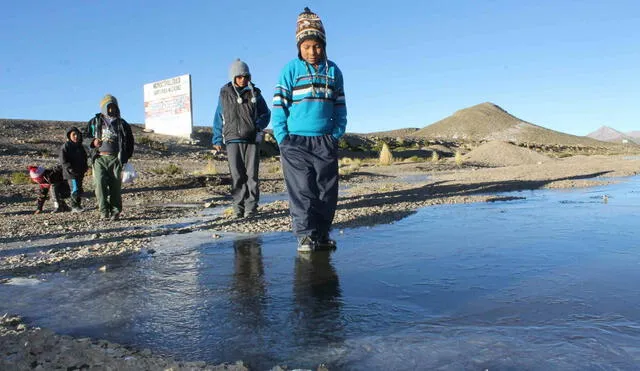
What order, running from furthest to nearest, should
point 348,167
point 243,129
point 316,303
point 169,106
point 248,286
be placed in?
1. point 169,106
2. point 348,167
3. point 243,129
4. point 248,286
5. point 316,303

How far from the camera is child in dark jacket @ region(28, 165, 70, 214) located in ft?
28.2

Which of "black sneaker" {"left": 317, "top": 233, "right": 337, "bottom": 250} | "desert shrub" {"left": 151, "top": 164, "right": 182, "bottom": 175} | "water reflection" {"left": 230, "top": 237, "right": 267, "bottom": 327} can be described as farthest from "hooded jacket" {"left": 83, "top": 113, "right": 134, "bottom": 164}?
"desert shrub" {"left": 151, "top": 164, "right": 182, "bottom": 175}

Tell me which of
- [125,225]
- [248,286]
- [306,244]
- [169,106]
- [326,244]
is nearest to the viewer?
[248,286]

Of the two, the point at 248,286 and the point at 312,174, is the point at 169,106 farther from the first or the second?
the point at 248,286

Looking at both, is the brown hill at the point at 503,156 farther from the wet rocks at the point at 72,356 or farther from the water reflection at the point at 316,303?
the wet rocks at the point at 72,356

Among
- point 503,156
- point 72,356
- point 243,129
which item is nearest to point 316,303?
point 72,356

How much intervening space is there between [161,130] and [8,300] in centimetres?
3160

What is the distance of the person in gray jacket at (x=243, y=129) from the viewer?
22.5 ft

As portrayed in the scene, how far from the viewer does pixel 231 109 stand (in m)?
6.98

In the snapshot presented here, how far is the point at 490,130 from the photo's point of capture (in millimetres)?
90500

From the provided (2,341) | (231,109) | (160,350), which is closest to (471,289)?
(160,350)

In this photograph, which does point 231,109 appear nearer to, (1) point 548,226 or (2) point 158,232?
(2) point 158,232

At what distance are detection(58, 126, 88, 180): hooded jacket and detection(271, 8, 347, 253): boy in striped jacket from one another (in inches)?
217

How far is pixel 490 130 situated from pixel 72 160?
291 feet
